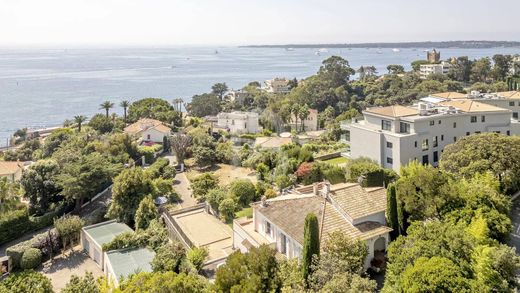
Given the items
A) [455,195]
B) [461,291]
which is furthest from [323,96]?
[461,291]

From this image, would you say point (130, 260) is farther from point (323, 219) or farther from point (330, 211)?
point (330, 211)

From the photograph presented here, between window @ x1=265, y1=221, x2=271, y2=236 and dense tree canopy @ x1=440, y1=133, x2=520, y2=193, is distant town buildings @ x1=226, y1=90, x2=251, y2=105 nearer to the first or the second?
dense tree canopy @ x1=440, y1=133, x2=520, y2=193

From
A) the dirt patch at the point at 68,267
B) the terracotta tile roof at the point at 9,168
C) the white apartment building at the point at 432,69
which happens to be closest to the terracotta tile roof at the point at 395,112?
the dirt patch at the point at 68,267

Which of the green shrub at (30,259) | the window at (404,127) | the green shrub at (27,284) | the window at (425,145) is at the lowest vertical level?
the green shrub at (30,259)

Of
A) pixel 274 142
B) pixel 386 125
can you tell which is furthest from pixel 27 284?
pixel 274 142

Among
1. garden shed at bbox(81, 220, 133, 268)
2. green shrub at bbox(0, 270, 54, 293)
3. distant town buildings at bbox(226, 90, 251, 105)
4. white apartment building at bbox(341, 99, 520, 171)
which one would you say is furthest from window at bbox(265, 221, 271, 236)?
distant town buildings at bbox(226, 90, 251, 105)

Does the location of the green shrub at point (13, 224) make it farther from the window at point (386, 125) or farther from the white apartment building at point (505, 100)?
the white apartment building at point (505, 100)
